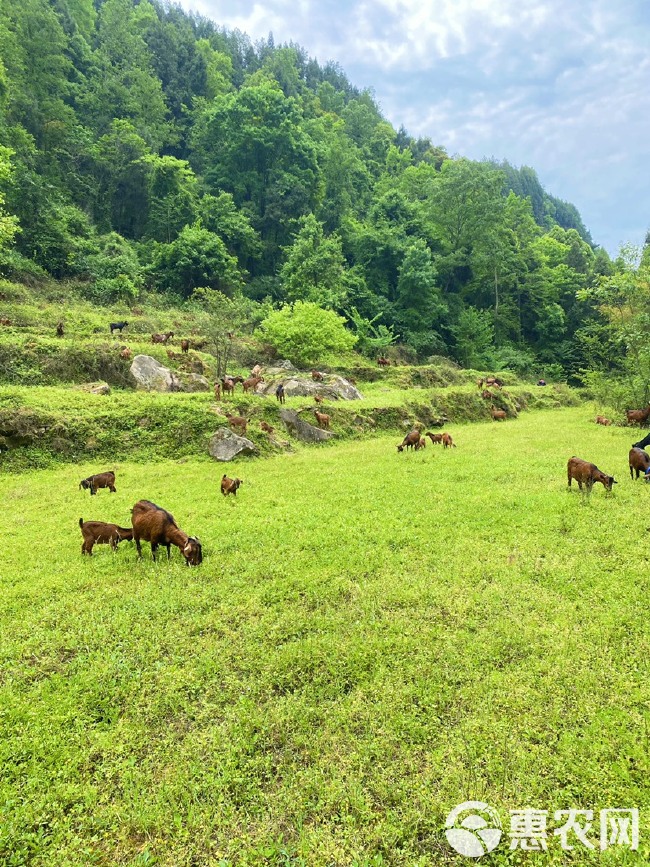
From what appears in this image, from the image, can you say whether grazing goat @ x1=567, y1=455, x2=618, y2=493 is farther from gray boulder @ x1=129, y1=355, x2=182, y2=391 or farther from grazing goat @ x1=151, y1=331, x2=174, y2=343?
grazing goat @ x1=151, y1=331, x2=174, y2=343

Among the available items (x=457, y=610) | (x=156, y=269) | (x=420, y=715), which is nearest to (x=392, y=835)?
(x=420, y=715)

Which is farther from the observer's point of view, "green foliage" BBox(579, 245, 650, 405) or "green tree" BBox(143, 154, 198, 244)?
"green tree" BBox(143, 154, 198, 244)

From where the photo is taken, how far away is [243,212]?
48.3 meters

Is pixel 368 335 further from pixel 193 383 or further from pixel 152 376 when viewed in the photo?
pixel 152 376

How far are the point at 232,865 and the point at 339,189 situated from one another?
221 feet

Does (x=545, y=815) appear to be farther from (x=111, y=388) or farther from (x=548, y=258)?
(x=548, y=258)

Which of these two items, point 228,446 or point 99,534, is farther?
point 228,446

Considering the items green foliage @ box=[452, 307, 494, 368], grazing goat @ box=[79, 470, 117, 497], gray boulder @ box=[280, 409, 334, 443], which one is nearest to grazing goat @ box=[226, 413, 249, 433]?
gray boulder @ box=[280, 409, 334, 443]

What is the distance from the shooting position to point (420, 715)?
4.46 m

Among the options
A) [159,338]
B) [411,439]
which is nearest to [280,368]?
[159,338]

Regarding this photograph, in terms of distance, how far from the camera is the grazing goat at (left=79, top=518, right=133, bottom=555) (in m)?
8.37

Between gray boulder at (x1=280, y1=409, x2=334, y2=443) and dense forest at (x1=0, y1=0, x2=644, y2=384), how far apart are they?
66.9 feet

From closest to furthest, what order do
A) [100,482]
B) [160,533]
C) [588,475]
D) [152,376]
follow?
[160,533] → [588,475] → [100,482] → [152,376]

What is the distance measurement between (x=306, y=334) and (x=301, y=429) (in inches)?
471
